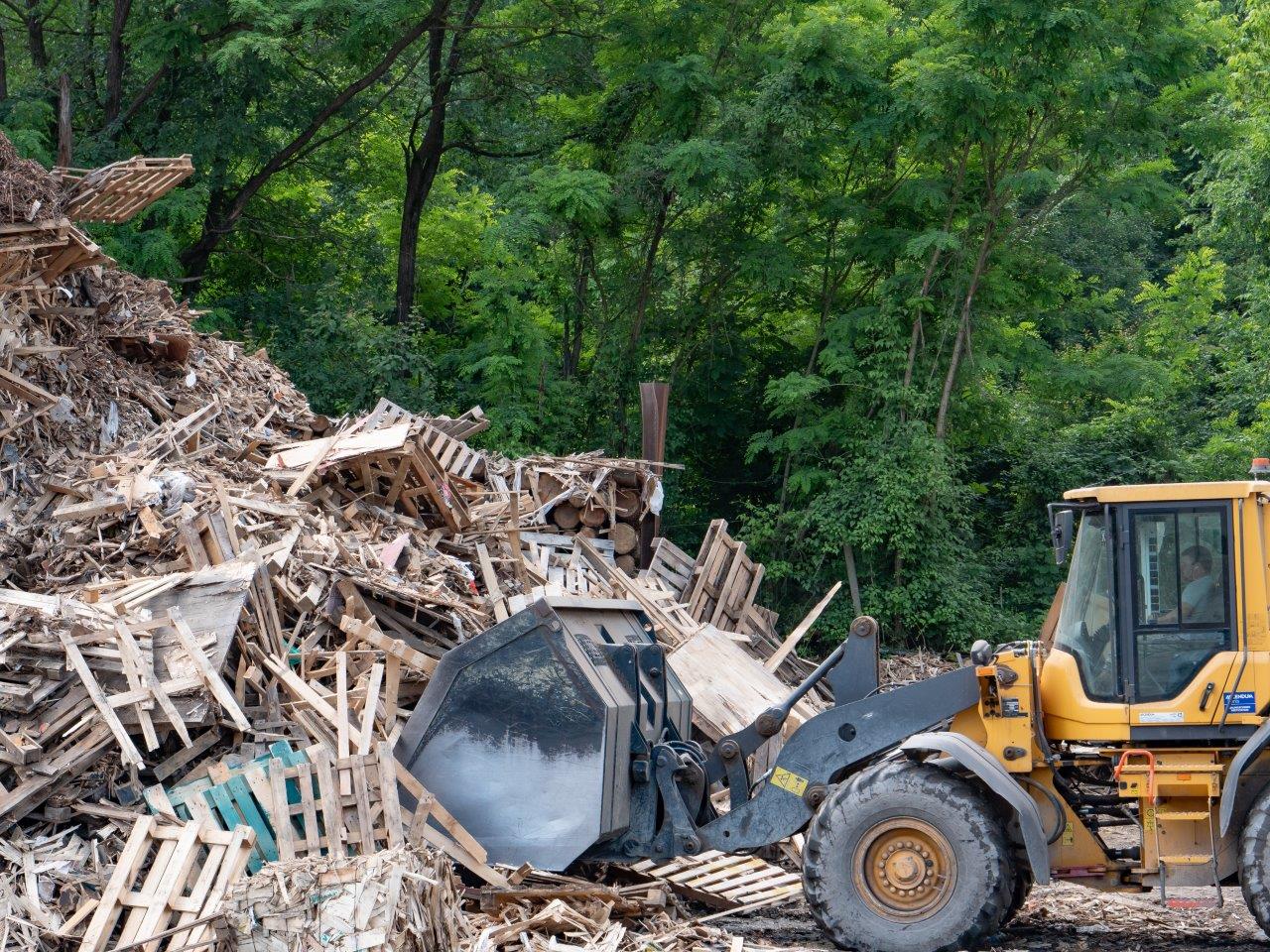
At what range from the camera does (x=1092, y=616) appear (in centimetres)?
742

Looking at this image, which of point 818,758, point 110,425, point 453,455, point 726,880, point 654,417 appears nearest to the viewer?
point 818,758

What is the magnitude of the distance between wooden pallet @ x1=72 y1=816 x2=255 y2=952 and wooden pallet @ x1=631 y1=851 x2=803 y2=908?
2.64 metres

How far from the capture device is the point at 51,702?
297 inches

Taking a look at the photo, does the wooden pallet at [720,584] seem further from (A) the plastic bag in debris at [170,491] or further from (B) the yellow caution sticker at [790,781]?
(B) the yellow caution sticker at [790,781]

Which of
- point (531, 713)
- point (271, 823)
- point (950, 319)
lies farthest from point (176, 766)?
point (950, 319)

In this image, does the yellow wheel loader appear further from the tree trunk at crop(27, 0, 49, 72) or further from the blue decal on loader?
the tree trunk at crop(27, 0, 49, 72)

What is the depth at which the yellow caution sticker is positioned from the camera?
784 centimetres

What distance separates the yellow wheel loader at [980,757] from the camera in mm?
7113

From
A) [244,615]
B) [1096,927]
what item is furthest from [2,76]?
[1096,927]

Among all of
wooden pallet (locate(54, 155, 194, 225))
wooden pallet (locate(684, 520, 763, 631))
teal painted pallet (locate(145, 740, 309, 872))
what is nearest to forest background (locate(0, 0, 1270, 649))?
wooden pallet (locate(684, 520, 763, 631))

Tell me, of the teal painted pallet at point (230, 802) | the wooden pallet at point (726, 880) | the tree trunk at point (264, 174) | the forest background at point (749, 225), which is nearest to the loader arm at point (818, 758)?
the wooden pallet at point (726, 880)

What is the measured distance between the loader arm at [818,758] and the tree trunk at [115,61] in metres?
17.1

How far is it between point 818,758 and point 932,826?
820 millimetres

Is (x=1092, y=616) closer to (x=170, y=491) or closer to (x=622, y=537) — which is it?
(x=170, y=491)
